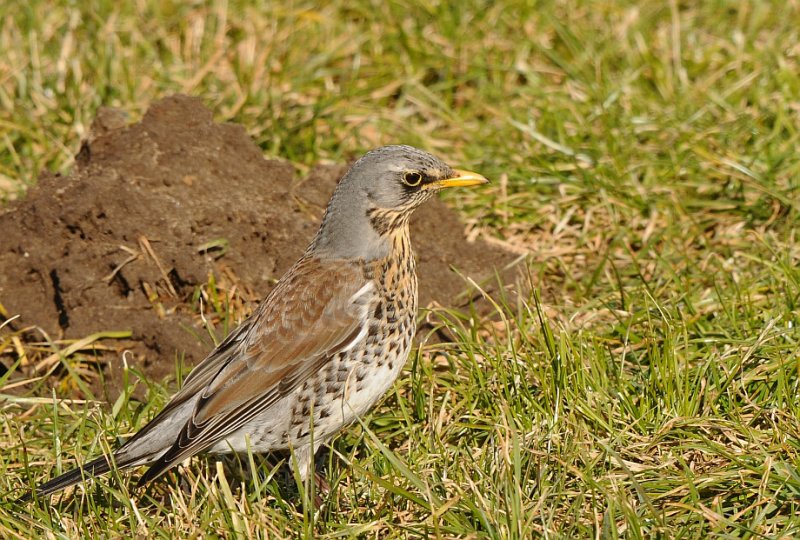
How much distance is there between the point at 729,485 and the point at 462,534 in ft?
3.57

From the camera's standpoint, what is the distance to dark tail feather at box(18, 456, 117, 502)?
15.1ft

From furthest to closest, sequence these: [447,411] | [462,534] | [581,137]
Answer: [581,137], [447,411], [462,534]

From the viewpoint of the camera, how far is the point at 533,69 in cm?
810

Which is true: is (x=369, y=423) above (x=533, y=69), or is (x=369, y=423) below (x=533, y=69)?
below

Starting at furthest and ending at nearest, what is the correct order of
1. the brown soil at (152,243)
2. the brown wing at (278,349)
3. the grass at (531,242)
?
the brown soil at (152,243)
the brown wing at (278,349)
the grass at (531,242)

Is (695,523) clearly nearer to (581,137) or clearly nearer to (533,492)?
(533,492)

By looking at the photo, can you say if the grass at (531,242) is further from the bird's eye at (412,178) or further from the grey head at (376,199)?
the bird's eye at (412,178)

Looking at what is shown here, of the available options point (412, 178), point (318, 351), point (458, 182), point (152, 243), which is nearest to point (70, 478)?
point (318, 351)

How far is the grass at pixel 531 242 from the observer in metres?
4.54

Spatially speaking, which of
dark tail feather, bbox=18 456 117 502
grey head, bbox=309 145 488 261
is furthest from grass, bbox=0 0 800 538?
grey head, bbox=309 145 488 261

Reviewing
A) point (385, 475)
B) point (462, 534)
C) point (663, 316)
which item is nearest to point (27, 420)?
point (385, 475)

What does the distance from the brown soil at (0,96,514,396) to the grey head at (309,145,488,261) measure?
0.96 metres

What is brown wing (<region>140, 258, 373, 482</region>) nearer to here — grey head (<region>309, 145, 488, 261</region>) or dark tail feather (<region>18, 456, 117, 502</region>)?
grey head (<region>309, 145, 488, 261</region>)

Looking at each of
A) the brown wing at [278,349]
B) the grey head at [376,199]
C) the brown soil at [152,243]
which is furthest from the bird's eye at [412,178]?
the brown soil at [152,243]
